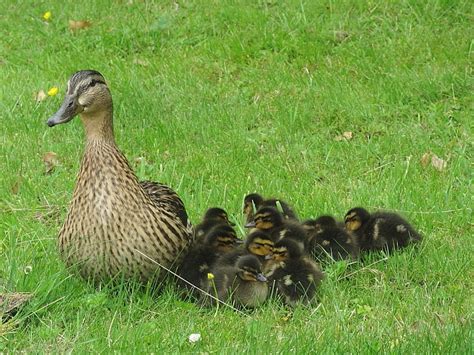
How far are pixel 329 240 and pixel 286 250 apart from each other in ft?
1.06

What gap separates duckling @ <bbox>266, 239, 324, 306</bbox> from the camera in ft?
17.3

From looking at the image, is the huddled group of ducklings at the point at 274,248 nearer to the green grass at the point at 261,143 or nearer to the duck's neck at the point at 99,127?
the green grass at the point at 261,143

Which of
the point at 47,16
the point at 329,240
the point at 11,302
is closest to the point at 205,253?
the point at 329,240

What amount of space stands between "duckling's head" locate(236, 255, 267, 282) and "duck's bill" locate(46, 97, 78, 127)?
3.64 ft

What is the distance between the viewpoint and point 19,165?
721 cm

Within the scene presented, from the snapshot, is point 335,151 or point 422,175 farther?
point 335,151

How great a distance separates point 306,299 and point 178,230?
743mm

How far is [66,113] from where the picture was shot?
539 centimetres

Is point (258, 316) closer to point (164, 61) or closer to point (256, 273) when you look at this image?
point (256, 273)

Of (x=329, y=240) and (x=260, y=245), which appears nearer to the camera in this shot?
(x=260, y=245)

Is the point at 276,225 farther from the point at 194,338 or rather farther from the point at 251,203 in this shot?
the point at 194,338

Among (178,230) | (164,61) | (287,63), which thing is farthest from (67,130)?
(178,230)

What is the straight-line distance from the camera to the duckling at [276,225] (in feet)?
→ 18.5

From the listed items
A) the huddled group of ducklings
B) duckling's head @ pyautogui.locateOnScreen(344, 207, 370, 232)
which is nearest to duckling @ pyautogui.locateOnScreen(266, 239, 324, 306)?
the huddled group of ducklings
